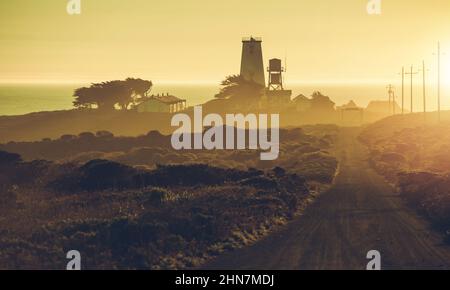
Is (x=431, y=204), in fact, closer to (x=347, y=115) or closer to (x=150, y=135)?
(x=150, y=135)

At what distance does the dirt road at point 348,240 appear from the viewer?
94.7 ft

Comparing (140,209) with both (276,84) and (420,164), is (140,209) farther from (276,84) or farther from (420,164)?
(276,84)

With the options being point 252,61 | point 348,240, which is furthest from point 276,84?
point 348,240

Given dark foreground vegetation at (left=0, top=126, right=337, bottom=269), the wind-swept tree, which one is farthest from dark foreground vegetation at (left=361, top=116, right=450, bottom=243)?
the wind-swept tree

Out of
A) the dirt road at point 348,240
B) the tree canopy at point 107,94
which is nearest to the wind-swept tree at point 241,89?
the tree canopy at point 107,94

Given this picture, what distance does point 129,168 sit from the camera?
5634 centimetres

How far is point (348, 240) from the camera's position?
1312 inches

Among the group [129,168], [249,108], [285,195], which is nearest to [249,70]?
[249,108]

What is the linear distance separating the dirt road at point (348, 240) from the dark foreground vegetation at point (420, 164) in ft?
4.05

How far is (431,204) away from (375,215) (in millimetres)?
4280

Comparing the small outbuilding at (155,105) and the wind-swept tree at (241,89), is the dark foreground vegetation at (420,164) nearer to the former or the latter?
the wind-swept tree at (241,89)

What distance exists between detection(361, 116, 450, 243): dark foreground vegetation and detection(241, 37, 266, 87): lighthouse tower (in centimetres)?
4032

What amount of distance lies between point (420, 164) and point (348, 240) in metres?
36.7

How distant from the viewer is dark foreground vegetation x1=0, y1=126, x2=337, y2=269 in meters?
31.1
